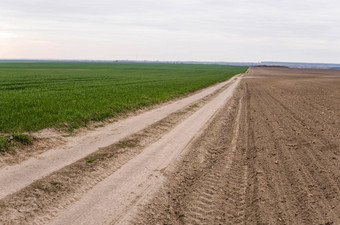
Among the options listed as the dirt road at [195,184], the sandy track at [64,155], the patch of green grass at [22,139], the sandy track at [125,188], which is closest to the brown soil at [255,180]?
the dirt road at [195,184]

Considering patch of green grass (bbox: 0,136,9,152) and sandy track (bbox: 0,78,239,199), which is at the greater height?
patch of green grass (bbox: 0,136,9,152)

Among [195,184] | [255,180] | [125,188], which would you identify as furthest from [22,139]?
[255,180]

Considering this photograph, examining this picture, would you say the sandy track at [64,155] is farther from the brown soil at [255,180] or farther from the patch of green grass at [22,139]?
the brown soil at [255,180]

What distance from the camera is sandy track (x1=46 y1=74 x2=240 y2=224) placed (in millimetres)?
5363

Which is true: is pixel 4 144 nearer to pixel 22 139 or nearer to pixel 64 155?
pixel 22 139

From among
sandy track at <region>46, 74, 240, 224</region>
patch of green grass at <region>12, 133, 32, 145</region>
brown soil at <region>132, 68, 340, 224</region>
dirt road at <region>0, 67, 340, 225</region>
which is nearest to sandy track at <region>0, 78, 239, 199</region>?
dirt road at <region>0, 67, 340, 225</region>

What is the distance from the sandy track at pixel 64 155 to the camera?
682 cm

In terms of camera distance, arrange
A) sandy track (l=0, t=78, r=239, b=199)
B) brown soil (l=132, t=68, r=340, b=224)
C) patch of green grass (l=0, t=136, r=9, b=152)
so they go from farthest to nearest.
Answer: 1. patch of green grass (l=0, t=136, r=9, b=152)
2. sandy track (l=0, t=78, r=239, b=199)
3. brown soil (l=132, t=68, r=340, b=224)

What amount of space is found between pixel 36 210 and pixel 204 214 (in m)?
3.01

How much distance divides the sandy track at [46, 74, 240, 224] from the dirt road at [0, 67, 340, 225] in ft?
0.06

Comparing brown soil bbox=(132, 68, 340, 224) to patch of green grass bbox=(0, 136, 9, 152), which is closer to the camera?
brown soil bbox=(132, 68, 340, 224)

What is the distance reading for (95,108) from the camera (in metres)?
15.7

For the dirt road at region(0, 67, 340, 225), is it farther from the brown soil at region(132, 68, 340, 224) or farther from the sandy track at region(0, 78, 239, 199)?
the sandy track at region(0, 78, 239, 199)

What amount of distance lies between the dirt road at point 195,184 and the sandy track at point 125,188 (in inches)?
0.7
